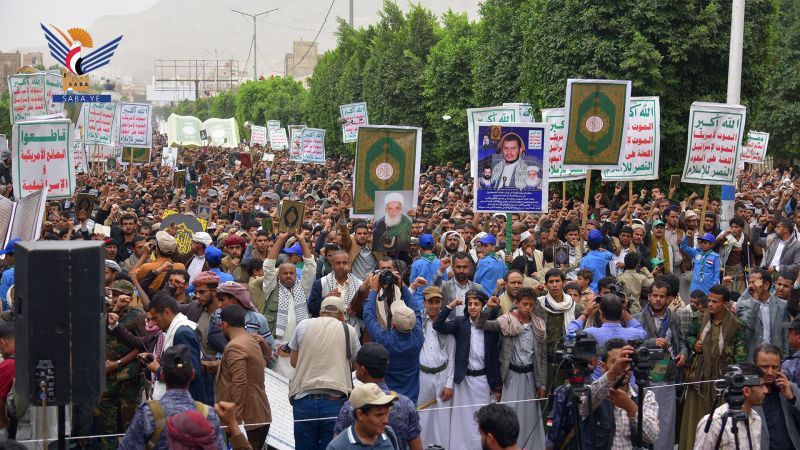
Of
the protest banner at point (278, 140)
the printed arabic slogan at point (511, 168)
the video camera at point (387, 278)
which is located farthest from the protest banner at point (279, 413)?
the protest banner at point (278, 140)

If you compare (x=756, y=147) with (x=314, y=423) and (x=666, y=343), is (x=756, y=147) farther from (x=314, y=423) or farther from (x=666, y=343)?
(x=314, y=423)

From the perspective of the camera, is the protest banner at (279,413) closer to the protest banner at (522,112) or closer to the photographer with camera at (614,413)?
the photographer with camera at (614,413)

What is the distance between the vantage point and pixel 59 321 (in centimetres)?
527

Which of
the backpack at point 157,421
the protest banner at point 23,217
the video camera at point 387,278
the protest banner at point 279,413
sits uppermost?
the protest banner at point 23,217

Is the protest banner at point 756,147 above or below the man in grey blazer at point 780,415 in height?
above

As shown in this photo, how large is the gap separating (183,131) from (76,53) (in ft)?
126

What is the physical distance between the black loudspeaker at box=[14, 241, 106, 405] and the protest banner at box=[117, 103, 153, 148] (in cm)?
2236

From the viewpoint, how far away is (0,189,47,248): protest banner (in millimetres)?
10172

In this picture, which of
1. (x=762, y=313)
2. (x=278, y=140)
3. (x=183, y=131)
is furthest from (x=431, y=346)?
(x=183, y=131)

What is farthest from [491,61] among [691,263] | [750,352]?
[750,352]

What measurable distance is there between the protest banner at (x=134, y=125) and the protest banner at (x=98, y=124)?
90.7 inches

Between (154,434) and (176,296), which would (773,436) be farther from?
(176,296)

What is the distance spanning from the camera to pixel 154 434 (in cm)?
557

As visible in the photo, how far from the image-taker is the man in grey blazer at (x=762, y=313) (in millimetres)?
9133
